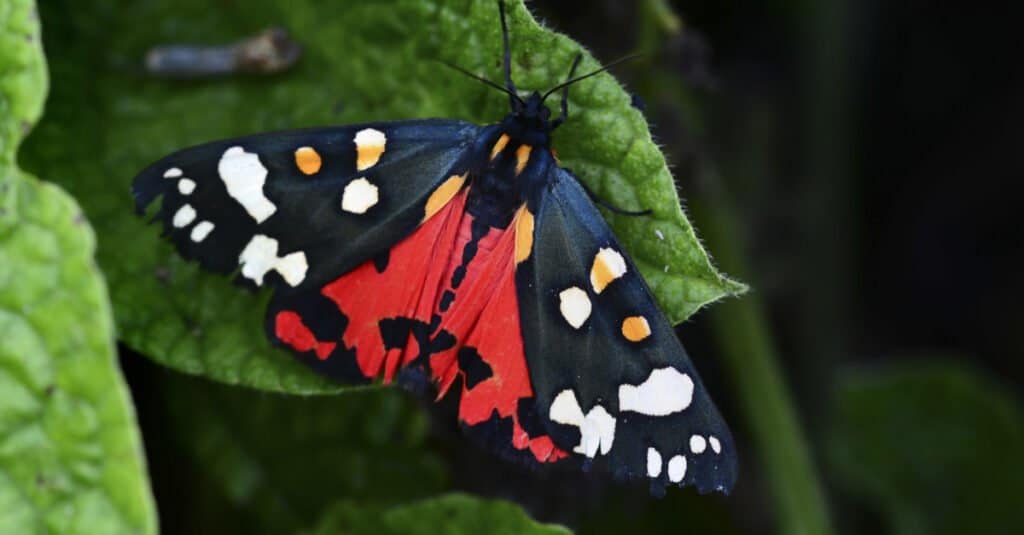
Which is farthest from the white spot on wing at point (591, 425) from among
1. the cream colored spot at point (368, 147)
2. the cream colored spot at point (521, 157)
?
the cream colored spot at point (368, 147)

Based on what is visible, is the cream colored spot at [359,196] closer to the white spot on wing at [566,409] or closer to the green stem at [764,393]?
the white spot on wing at [566,409]

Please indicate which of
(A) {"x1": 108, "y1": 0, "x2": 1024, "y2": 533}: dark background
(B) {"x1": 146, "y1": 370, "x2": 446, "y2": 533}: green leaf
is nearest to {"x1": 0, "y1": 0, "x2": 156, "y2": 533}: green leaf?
(B) {"x1": 146, "y1": 370, "x2": 446, "y2": 533}: green leaf

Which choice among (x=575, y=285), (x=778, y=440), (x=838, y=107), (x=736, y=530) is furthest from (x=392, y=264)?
(x=838, y=107)

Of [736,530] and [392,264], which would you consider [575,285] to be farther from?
[736,530]

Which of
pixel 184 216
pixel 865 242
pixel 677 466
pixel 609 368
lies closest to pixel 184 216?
pixel 184 216

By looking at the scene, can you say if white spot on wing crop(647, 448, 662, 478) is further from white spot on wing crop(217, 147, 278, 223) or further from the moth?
white spot on wing crop(217, 147, 278, 223)
